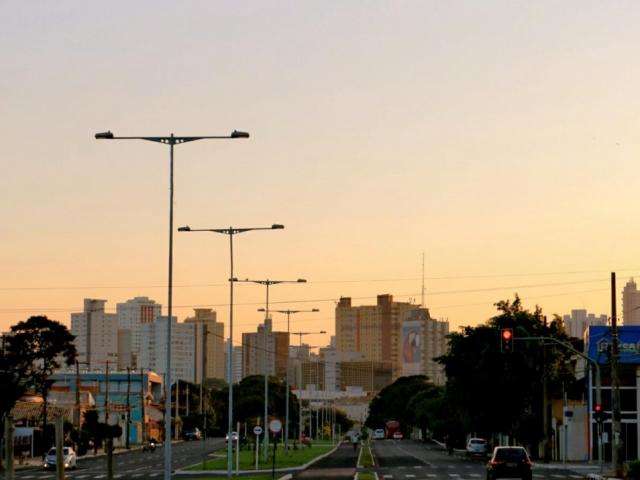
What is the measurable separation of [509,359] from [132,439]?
98387 mm

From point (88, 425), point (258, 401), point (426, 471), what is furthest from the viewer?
point (258, 401)

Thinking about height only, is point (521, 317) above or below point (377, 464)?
above

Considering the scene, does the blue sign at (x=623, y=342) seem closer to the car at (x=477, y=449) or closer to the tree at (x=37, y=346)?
the car at (x=477, y=449)

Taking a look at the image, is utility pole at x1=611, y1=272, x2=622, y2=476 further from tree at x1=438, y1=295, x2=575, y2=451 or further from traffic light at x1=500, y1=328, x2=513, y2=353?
tree at x1=438, y1=295, x2=575, y2=451

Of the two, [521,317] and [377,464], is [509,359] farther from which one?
[377,464]

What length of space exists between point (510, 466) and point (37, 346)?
215ft

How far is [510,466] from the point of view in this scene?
60.8 metres

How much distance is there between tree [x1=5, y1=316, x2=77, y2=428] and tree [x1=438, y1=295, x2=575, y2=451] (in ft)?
107

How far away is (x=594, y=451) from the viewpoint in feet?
348

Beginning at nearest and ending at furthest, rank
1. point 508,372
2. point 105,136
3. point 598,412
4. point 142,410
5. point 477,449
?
point 105,136
point 598,412
point 508,372
point 477,449
point 142,410

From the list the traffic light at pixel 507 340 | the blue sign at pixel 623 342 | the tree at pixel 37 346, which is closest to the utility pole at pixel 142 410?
the tree at pixel 37 346

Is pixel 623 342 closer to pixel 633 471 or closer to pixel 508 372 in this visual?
pixel 508 372

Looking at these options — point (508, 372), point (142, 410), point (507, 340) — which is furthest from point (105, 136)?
point (142, 410)

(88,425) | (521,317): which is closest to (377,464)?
(521,317)
